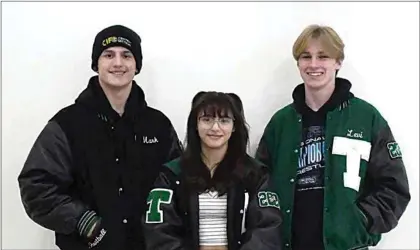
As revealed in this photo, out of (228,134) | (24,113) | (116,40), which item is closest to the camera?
(228,134)

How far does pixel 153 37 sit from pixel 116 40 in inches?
14.9

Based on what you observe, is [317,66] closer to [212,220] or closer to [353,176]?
[353,176]

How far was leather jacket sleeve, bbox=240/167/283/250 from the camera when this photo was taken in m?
1.74

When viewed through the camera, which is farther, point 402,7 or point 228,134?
point 402,7

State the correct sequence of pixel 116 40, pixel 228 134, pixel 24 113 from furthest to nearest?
pixel 24 113 → pixel 116 40 → pixel 228 134

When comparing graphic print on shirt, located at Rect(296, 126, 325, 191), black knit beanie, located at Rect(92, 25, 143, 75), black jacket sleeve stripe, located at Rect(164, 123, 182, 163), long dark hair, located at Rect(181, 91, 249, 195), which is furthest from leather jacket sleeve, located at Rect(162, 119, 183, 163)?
graphic print on shirt, located at Rect(296, 126, 325, 191)

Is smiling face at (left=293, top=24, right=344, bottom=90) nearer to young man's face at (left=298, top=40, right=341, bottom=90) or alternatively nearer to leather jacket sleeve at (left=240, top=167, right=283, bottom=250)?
young man's face at (left=298, top=40, right=341, bottom=90)

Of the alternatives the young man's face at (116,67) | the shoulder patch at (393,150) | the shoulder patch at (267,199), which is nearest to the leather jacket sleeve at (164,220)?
the shoulder patch at (267,199)

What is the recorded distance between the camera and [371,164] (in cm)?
202

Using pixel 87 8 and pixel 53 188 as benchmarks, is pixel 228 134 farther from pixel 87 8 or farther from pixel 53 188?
pixel 87 8

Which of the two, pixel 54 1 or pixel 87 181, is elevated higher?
pixel 54 1

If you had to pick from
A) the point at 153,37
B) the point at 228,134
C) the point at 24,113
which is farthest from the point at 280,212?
the point at 24,113

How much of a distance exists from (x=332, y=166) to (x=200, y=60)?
0.68m

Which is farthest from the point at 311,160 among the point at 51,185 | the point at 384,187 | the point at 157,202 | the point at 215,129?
Answer: the point at 51,185
